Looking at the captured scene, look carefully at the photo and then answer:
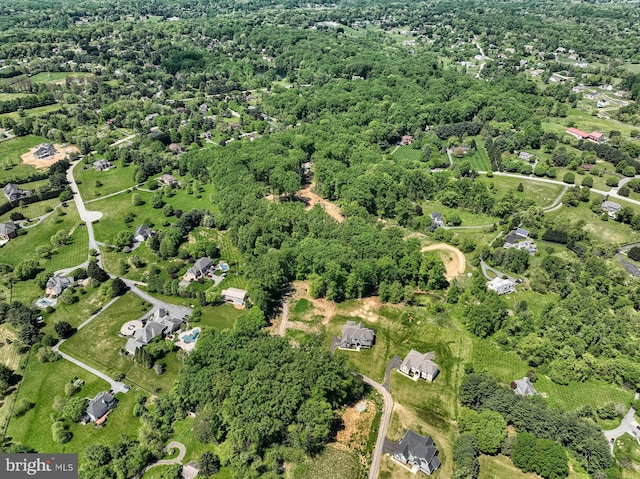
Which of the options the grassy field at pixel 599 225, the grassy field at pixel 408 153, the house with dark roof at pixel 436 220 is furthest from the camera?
the grassy field at pixel 408 153

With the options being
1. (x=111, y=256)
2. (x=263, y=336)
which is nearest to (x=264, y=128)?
(x=111, y=256)

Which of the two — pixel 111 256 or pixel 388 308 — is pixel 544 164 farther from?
pixel 111 256

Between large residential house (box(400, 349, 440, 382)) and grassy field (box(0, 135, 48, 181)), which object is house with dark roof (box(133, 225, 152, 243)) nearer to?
grassy field (box(0, 135, 48, 181))

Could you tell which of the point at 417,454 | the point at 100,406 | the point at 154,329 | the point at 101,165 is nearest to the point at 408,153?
the point at 101,165

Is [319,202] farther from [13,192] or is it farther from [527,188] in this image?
[13,192]

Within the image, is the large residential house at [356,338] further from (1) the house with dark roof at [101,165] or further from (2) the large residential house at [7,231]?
(1) the house with dark roof at [101,165]

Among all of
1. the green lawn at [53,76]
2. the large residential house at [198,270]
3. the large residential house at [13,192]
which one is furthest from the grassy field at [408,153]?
the green lawn at [53,76]
